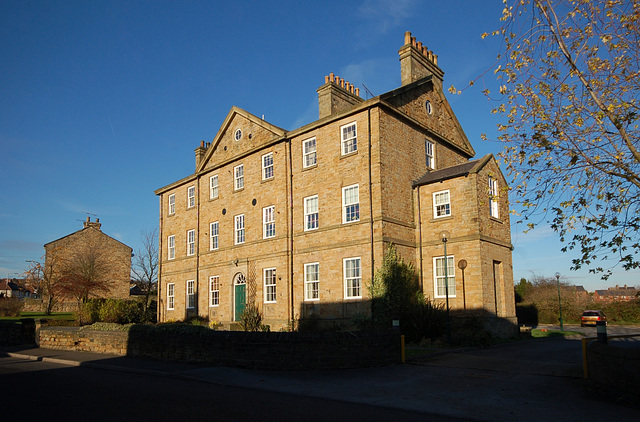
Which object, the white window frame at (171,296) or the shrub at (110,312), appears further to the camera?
the white window frame at (171,296)

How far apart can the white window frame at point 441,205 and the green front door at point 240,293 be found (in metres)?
11.7

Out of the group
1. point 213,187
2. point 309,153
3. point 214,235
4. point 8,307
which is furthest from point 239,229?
point 8,307

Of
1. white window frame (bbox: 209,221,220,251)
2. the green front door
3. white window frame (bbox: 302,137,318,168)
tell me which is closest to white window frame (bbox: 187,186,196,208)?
white window frame (bbox: 209,221,220,251)

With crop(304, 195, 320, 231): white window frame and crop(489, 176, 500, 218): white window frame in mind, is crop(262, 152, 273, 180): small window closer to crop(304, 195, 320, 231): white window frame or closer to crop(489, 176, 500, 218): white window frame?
crop(304, 195, 320, 231): white window frame

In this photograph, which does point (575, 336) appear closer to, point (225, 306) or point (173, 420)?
point (225, 306)

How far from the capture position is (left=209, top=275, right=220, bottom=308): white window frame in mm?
29906

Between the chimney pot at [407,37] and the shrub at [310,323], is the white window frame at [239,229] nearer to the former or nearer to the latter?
the shrub at [310,323]

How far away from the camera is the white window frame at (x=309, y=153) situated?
80.8 ft

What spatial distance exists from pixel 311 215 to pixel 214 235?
31.2 ft

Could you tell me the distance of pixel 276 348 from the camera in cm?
1348

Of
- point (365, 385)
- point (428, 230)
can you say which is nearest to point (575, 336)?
point (428, 230)

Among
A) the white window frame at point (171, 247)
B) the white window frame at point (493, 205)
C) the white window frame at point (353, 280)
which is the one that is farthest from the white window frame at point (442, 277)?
the white window frame at point (171, 247)

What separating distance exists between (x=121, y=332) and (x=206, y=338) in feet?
16.7

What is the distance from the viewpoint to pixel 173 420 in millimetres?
7805
